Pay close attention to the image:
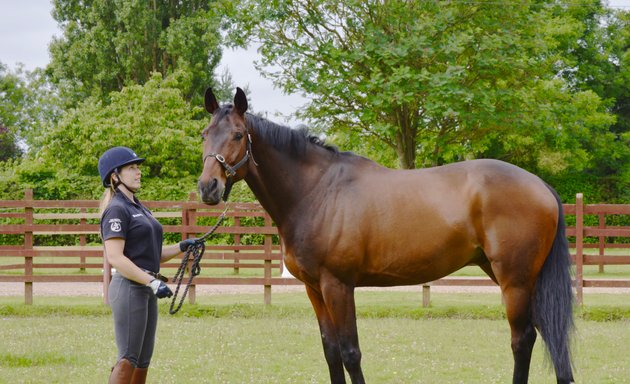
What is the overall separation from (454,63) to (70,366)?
1310 cm

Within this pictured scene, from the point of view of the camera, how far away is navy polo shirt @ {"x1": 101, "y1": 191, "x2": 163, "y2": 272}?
13.9 ft

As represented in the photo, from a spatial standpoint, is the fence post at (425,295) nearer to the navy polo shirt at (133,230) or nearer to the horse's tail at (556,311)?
the horse's tail at (556,311)

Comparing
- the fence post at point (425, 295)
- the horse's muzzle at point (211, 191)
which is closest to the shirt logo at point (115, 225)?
the horse's muzzle at point (211, 191)

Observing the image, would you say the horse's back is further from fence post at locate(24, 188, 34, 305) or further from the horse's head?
fence post at locate(24, 188, 34, 305)

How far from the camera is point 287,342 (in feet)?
27.3

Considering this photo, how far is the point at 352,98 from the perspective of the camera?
18.5 meters

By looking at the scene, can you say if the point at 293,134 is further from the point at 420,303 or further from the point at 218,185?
the point at 420,303

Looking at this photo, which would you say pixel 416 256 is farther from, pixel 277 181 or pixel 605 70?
pixel 605 70

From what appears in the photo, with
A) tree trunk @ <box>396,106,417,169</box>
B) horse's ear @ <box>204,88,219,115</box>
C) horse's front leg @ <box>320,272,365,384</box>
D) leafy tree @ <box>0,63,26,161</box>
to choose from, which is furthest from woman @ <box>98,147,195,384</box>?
leafy tree @ <box>0,63,26,161</box>

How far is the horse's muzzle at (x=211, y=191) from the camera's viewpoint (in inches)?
187

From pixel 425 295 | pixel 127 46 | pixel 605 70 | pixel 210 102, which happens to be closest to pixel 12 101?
pixel 127 46

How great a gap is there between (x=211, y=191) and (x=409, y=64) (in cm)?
1400

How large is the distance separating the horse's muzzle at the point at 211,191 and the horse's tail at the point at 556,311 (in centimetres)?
244

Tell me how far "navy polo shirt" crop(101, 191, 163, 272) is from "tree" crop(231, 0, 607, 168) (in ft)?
42.0
